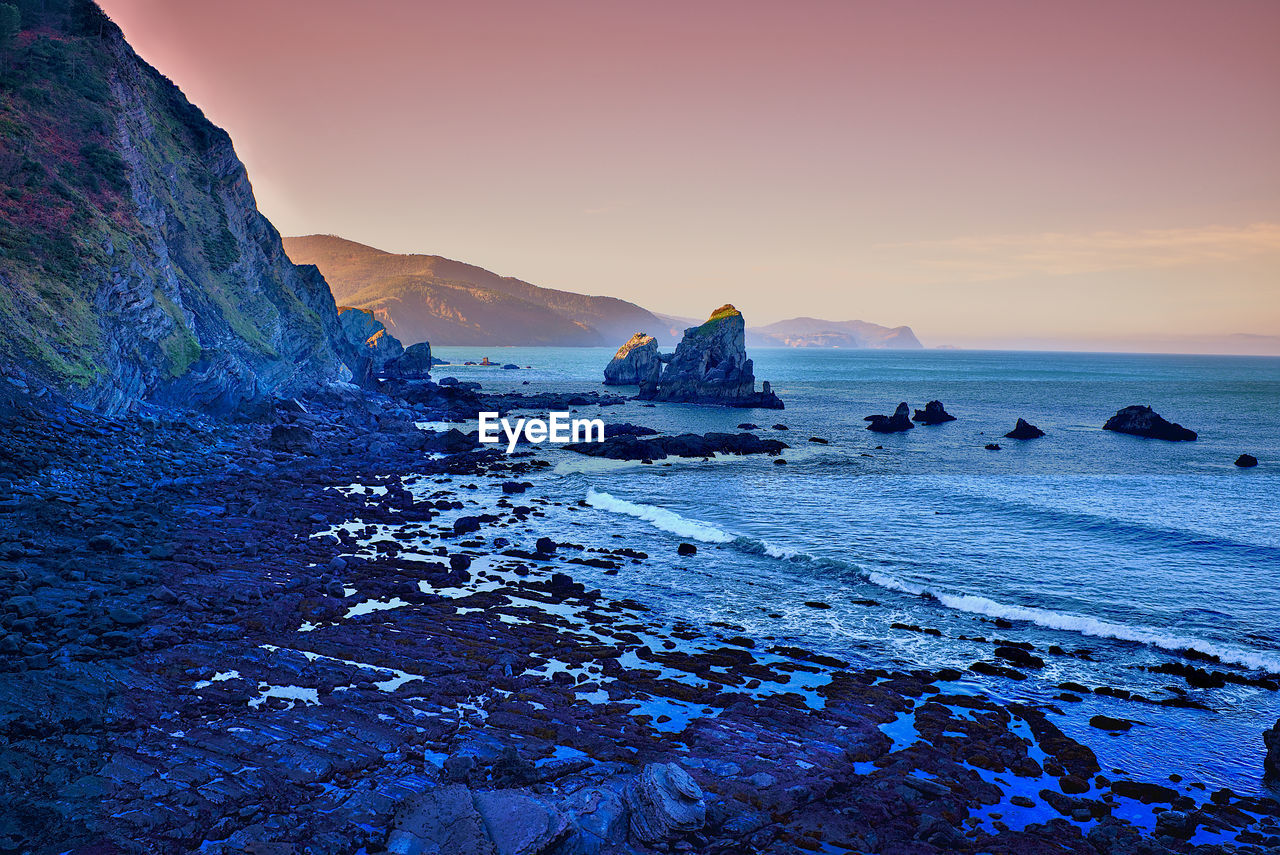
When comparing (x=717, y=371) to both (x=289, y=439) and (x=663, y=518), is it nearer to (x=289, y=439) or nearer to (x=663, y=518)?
(x=289, y=439)

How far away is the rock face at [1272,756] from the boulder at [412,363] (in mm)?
127216

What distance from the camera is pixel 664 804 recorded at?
1153 centimetres

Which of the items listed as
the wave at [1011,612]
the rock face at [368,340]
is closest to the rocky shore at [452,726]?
the wave at [1011,612]

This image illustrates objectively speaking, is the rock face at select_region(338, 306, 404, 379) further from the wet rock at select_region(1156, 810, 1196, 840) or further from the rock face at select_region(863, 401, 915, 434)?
the wet rock at select_region(1156, 810, 1196, 840)

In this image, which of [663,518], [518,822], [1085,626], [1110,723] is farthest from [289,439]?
[1110,723]

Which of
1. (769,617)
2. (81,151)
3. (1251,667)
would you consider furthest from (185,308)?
(1251,667)

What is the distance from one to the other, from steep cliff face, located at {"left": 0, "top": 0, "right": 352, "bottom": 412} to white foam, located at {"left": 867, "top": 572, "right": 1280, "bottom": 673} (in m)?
39.5

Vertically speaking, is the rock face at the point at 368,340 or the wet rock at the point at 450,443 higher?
the rock face at the point at 368,340

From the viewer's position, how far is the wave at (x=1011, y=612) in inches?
832

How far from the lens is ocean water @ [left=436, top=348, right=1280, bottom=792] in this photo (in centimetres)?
1872

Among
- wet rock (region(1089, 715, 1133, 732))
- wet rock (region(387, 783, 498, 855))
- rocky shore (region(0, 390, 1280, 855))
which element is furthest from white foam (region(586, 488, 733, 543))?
wet rock (region(387, 783, 498, 855))

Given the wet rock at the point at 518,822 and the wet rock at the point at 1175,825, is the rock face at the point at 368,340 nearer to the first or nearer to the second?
the wet rock at the point at 518,822

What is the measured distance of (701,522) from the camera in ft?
119

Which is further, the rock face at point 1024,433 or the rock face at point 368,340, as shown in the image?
the rock face at point 368,340
